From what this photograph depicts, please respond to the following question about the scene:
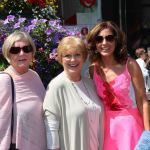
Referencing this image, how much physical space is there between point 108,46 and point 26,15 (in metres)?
1.32

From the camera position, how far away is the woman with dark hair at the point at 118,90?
142 inches

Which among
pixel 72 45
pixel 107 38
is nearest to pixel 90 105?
pixel 72 45

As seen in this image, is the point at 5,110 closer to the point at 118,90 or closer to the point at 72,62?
the point at 72,62

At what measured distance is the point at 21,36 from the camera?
11.3 feet

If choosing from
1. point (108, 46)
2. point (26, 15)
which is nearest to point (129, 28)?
point (26, 15)

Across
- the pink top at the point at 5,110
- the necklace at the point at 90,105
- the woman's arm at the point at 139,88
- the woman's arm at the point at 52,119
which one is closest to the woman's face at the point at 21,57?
the pink top at the point at 5,110

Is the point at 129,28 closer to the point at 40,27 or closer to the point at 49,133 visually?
the point at 40,27

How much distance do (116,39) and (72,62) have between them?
0.48 metres

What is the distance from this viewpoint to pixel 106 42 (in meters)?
3.69

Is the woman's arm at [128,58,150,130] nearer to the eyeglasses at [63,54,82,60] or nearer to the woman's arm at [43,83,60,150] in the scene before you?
the eyeglasses at [63,54,82,60]

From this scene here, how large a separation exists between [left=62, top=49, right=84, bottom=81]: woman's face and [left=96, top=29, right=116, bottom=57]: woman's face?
0.88 feet

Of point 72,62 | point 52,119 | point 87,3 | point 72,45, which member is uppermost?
point 87,3

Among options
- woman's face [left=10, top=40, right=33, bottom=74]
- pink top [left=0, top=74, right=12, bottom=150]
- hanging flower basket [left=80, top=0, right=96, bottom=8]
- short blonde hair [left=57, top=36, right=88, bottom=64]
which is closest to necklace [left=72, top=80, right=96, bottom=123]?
short blonde hair [left=57, top=36, right=88, bottom=64]

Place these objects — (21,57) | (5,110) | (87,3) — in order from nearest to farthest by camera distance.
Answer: (5,110)
(21,57)
(87,3)
